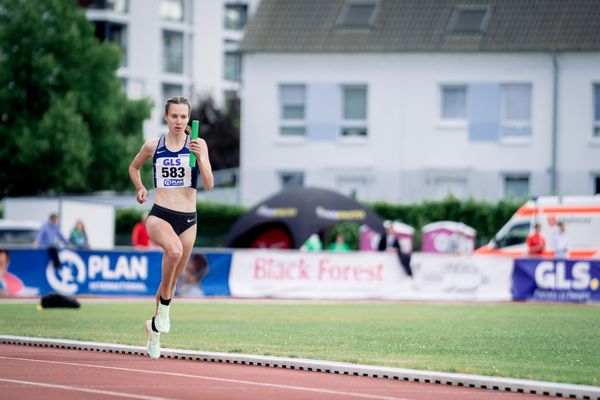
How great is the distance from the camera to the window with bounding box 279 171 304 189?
171 ft

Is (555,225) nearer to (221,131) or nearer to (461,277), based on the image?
(461,277)

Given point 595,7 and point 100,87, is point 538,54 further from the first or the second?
point 100,87

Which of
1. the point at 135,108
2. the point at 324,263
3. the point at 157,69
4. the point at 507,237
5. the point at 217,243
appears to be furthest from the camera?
the point at 157,69

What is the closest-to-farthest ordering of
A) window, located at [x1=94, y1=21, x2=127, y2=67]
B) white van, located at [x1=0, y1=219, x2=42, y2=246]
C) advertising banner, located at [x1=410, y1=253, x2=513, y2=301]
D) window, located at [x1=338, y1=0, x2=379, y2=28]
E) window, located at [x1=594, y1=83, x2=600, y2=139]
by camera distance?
advertising banner, located at [x1=410, y1=253, x2=513, y2=301], white van, located at [x1=0, y1=219, x2=42, y2=246], window, located at [x1=594, y1=83, x2=600, y2=139], window, located at [x1=338, y1=0, x2=379, y2=28], window, located at [x1=94, y1=21, x2=127, y2=67]

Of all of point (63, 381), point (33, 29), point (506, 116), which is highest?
point (33, 29)

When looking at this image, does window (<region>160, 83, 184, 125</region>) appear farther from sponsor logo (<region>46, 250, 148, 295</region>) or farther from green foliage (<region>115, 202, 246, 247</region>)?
sponsor logo (<region>46, 250, 148, 295</region>)

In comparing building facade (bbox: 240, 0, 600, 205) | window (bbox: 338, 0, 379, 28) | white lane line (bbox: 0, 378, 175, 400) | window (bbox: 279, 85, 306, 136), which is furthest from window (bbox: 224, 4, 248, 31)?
white lane line (bbox: 0, 378, 175, 400)

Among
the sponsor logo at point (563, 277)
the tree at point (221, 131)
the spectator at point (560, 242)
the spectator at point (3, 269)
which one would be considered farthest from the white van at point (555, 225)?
the tree at point (221, 131)

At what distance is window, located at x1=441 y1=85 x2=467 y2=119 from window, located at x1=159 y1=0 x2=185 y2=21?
34.8 meters

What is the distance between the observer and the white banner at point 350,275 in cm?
3180

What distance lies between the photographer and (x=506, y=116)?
50062 millimetres

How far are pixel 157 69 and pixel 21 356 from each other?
68226mm

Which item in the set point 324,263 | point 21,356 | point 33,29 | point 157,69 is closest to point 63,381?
point 21,356

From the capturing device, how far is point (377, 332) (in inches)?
749
